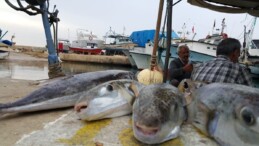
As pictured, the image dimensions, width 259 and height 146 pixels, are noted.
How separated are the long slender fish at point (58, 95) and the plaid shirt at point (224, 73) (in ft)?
4.75

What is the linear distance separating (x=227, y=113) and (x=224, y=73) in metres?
1.43

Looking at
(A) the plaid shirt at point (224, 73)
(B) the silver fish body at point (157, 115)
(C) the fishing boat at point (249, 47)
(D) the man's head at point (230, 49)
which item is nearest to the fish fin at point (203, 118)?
(B) the silver fish body at point (157, 115)

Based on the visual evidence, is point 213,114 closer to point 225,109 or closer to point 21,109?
point 225,109

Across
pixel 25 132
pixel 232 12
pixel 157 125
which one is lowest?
pixel 25 132

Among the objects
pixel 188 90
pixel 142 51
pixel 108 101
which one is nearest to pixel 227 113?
pixel 188 90

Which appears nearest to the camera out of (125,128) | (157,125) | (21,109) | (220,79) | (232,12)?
(157,125)

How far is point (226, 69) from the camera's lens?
11.5 feet

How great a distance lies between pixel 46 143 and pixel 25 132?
644 millimetres

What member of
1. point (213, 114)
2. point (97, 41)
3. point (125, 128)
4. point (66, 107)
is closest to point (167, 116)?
point (213, 114)

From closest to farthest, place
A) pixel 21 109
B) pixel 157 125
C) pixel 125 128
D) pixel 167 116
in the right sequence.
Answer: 1. pixel 157 125
2. pixel 167 116
3. pixel 125 128
4. pixel 21 109

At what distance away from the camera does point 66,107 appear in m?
4.04

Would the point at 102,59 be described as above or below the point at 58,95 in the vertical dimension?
below

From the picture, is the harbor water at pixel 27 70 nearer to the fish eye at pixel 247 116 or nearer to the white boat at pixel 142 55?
the white boat at pixel 142 55

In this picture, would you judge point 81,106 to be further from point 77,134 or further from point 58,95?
point 58,95
